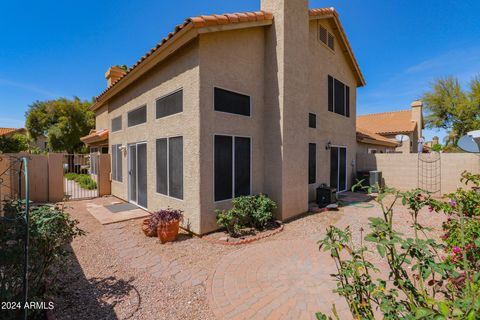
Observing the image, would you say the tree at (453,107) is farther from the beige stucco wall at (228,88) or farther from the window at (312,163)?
the beige stucco wall at (228,88)

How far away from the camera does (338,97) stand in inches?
490

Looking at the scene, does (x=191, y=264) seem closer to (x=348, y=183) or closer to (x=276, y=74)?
(x=276, y=74)

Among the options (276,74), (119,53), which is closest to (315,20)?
(276,74)

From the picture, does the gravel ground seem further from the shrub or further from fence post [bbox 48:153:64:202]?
A: fence post [bbox 48:153:64:202]

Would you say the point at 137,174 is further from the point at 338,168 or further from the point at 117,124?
the point at 338,168

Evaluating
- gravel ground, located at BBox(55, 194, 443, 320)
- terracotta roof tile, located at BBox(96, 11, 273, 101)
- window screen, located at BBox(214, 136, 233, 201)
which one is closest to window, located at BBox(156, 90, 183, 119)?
terracotta roof tile, located at BBox(96, 11, 273, 101)

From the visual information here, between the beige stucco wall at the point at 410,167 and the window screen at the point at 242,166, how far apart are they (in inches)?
419

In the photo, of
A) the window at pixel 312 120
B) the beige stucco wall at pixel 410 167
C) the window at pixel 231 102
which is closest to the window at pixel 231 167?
the window at pixel 231 102

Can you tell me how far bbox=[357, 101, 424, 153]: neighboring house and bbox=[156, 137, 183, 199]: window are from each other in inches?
830

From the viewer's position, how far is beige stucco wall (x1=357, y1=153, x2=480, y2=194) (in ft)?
36.9

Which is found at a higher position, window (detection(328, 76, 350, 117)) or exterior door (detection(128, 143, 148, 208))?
window (detection(328, 76, 350, 117))

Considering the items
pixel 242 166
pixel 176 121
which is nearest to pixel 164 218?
pixel 242 166

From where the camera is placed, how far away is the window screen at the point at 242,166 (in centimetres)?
715

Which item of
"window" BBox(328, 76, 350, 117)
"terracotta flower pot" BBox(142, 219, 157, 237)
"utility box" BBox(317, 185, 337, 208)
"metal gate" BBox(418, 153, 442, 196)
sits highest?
"window" BBox(328, 76, 350, 117)
